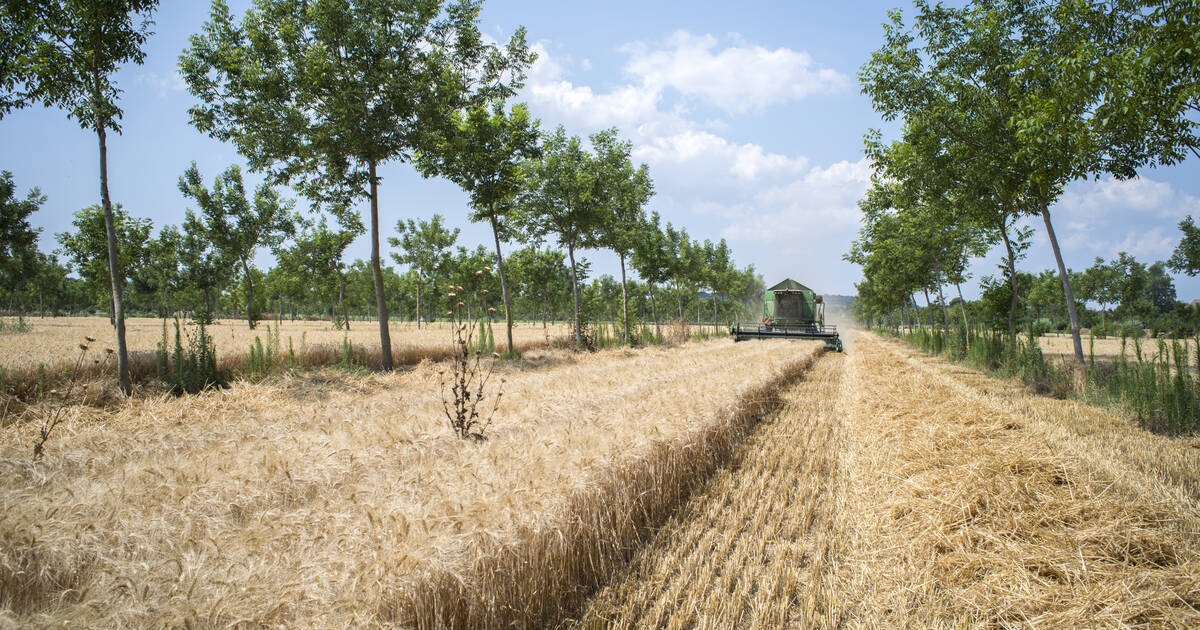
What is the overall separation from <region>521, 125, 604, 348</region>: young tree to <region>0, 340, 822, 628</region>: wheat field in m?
13.1

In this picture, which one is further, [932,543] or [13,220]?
[13,220]

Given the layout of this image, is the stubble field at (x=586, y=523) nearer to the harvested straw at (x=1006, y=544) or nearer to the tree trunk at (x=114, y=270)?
the harvested straw at (x=1006, y=544)

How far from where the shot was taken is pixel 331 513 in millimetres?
2430

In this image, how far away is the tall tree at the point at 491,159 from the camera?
13789 millimetres

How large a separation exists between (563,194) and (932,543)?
1591 cm

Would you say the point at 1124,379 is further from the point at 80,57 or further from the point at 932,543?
the point at 80,57

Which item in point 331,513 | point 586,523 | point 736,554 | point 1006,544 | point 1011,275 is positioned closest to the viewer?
point 331,513

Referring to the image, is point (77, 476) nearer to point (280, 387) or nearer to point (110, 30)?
point (280, 387)

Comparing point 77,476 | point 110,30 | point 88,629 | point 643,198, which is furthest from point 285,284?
point 88,629

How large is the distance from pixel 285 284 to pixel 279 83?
3162 centimetres

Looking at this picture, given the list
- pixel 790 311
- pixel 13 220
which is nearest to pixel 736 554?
pixel 790 311

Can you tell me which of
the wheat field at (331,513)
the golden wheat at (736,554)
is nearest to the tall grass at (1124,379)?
the golden wheat at (736,554)

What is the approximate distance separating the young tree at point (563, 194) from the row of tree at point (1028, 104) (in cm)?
952

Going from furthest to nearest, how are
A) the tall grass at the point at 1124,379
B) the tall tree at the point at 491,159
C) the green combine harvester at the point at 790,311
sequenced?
the green combine harvester at the point at 790,311
the tall tree at the point at 491,159
the tall grass at the point at 1124,379
